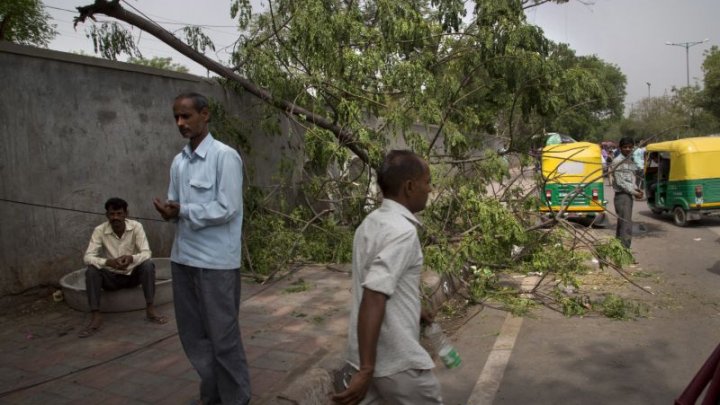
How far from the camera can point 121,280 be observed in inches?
193

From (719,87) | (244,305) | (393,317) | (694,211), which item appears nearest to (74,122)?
(244,305)

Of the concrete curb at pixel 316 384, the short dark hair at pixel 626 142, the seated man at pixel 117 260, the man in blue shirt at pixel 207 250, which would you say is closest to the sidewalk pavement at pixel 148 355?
the concrete curb at pixel 316 384

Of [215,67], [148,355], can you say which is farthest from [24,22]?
[148,355]

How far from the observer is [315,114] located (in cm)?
671

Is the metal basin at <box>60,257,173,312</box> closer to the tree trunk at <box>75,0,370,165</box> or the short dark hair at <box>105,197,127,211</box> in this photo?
the short dark hair at <box>105,197,127,211</box>

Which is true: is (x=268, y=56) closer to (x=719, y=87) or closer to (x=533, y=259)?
(x=533, y=259)

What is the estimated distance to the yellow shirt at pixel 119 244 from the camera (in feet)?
15.9

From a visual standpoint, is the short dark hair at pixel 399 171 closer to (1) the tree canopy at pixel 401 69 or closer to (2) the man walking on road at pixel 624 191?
(1) the tree canopy at pixel 401 69

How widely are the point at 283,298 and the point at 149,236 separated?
2.04 m

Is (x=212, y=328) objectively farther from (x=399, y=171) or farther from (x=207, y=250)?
(x=399, y=171)

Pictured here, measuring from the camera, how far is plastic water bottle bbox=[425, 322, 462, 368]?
215cm

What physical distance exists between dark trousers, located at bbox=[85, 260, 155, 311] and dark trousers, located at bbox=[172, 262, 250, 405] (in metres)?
2.07

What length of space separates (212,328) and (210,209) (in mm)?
655

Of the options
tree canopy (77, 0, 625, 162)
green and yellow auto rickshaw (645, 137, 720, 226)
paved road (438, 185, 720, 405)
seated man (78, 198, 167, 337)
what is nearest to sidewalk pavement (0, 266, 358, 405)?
seated man (78, 198, 167, 337)
